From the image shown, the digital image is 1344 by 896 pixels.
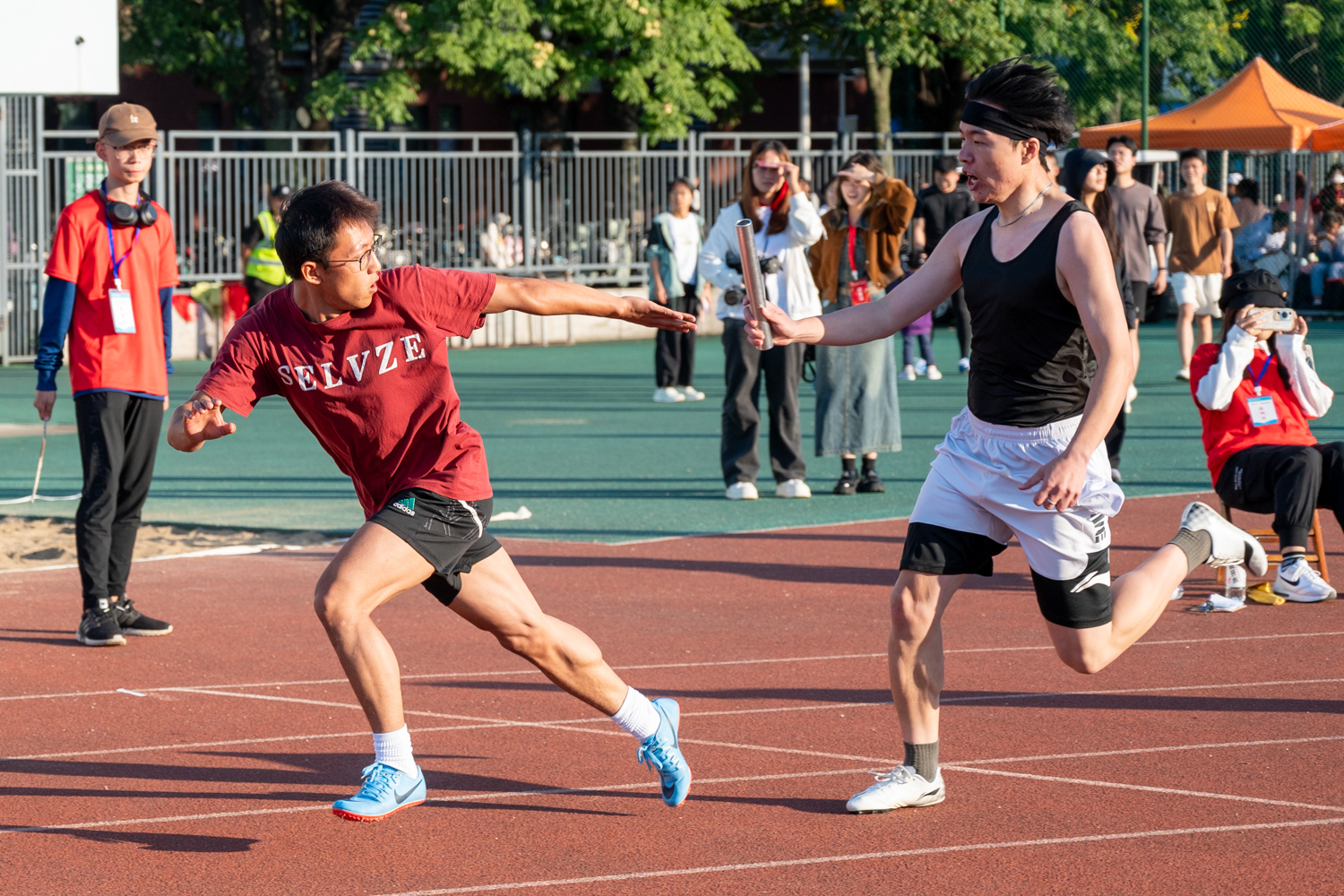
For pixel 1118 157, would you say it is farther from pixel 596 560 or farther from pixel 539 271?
pixel 539 271

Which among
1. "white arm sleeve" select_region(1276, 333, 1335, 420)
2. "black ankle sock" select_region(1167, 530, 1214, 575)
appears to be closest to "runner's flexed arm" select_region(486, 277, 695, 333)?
"black ankle sock" select_region(1167, 530, 1214, 575)

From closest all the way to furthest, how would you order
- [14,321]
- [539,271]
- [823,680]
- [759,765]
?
1. [759,765]
2. [823,680]
3. [14,321]
4. [539,271]

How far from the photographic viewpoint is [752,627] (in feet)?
24.5

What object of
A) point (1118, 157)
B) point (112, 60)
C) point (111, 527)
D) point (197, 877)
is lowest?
point (197, 877)

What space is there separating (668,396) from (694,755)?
11.8m

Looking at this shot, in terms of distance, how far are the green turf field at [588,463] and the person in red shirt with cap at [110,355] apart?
2.85 m

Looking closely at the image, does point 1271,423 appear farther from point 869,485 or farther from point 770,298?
point 869,485

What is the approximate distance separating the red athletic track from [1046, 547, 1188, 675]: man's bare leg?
1.39 ft

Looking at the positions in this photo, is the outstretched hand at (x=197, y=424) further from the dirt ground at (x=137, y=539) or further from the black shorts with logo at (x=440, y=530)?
the dirt ground at (x=137, y=539)

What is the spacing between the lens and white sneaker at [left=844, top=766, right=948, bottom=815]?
483 centimetres

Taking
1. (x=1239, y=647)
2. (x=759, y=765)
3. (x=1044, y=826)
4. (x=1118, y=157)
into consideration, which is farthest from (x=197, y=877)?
(x=1118, y=157)

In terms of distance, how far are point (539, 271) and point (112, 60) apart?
27.1 ft

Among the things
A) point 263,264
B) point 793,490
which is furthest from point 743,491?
point 263,264

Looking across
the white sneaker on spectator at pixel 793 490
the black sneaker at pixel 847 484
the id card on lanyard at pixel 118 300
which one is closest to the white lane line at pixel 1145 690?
the id card on lanyard at pixel 118 300
